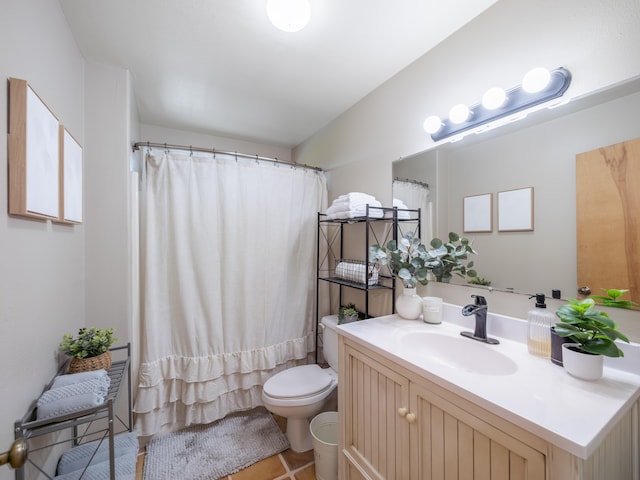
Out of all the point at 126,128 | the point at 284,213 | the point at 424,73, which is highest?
the point at 424,73

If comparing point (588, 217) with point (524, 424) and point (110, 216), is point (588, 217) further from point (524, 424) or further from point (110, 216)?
point (110, 216)

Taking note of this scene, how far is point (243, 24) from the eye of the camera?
1273 millimetres

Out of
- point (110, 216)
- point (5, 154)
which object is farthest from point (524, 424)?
point (110, 216)

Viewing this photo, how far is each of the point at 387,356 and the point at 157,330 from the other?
5.01ft

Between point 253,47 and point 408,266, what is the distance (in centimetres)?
146

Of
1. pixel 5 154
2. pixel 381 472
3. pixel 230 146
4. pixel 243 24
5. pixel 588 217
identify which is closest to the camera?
pixel 5 154

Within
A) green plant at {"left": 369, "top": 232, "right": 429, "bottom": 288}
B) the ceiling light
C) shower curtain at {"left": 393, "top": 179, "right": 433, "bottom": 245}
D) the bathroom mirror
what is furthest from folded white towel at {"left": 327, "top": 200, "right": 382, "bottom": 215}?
the ceiling light

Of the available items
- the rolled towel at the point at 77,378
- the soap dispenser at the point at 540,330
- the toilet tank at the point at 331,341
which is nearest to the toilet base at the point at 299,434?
the toilet tank at the point at 331,341

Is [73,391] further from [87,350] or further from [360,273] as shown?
[360,273]

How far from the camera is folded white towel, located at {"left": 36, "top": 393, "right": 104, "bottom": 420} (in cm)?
87

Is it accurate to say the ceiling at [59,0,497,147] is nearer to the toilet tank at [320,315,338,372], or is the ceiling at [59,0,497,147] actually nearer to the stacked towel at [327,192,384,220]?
the stacked towel at [327,192,384,220]

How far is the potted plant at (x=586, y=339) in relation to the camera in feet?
2.45

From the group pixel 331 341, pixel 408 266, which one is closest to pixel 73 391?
pixel 331 341

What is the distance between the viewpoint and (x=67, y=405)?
89cm
